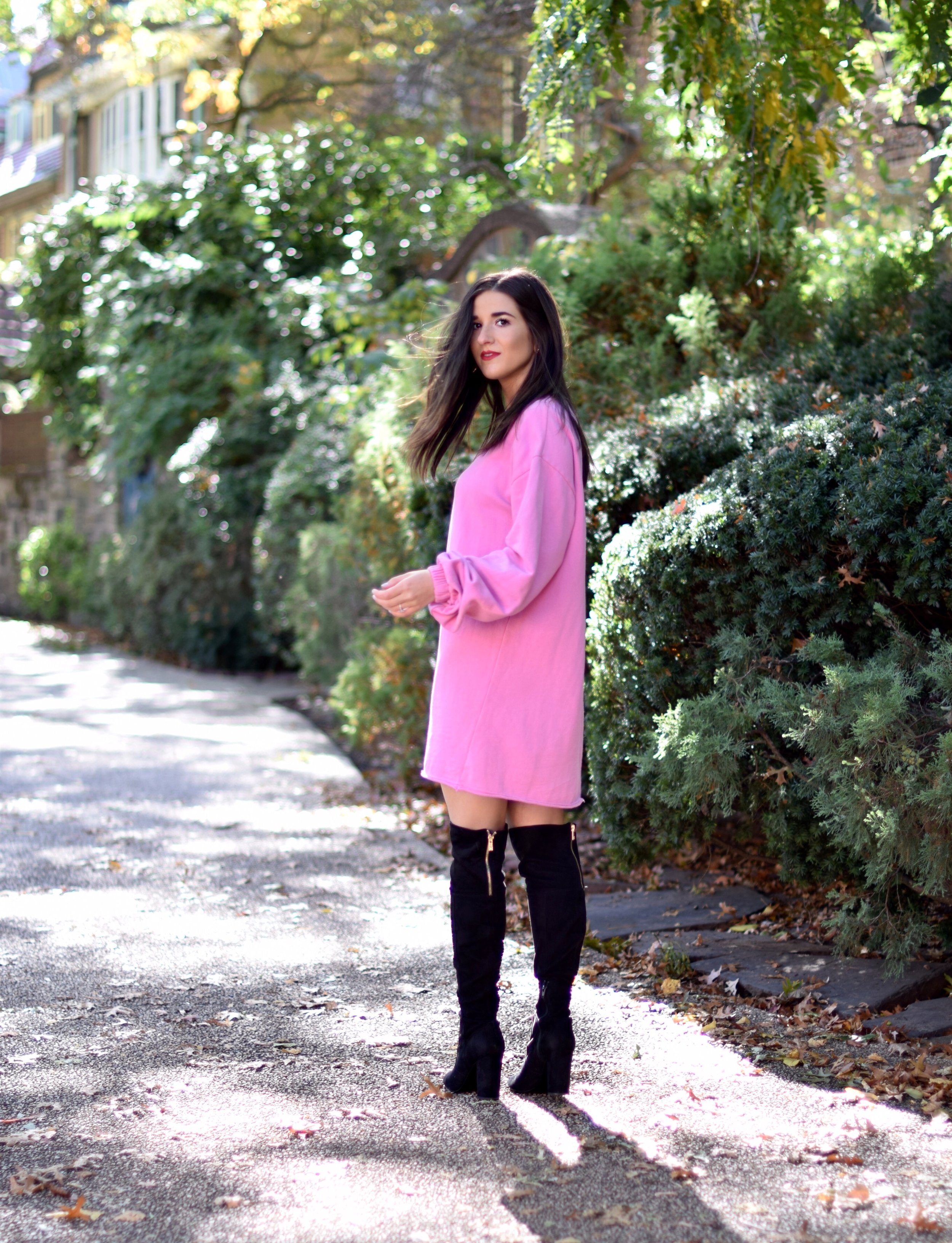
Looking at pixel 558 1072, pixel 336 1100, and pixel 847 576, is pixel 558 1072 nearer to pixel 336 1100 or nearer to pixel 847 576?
pixel 336 1100

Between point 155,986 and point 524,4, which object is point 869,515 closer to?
point 155,986

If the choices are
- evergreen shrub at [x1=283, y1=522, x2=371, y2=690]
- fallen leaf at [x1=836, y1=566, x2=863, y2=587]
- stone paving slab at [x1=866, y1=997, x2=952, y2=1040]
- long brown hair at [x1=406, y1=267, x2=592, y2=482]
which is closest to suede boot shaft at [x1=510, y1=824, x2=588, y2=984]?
long brown hair at [x1=406, y1=267, x2=592, y2=482]

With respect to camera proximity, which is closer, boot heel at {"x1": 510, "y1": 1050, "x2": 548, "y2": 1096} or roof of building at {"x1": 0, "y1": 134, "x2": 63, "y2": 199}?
boot heel at {"x1": 510, "y1": 1050, "x2": 548, "y2": 1096}

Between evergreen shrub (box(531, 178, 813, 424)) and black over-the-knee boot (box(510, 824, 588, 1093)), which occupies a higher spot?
evergreen shrub (box(531, 178, 813, 424))

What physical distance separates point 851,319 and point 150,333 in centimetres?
976

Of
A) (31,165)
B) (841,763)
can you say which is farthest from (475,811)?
(31,165)

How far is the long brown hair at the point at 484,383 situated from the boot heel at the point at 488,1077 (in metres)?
1.33

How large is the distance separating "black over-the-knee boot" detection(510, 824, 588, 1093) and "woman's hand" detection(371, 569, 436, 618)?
570 millimetres

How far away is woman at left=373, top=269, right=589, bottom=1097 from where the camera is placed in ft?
9.45

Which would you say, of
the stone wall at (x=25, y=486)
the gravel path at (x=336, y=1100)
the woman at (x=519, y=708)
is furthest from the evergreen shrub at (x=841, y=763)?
the stone wall at (x=25, y=486)

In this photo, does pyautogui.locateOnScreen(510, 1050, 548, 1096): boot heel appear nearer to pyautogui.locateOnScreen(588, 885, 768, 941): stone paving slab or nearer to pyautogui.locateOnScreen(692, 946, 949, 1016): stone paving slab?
pyautogui.locateOnScreen(692, 946, 949, 1016): stone paving slab

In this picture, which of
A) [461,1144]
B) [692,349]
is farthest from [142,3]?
[461,1144]

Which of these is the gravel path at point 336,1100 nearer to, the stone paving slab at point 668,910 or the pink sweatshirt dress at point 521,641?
the stone paving slab at point 668,910

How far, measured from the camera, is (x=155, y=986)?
3.75 m
